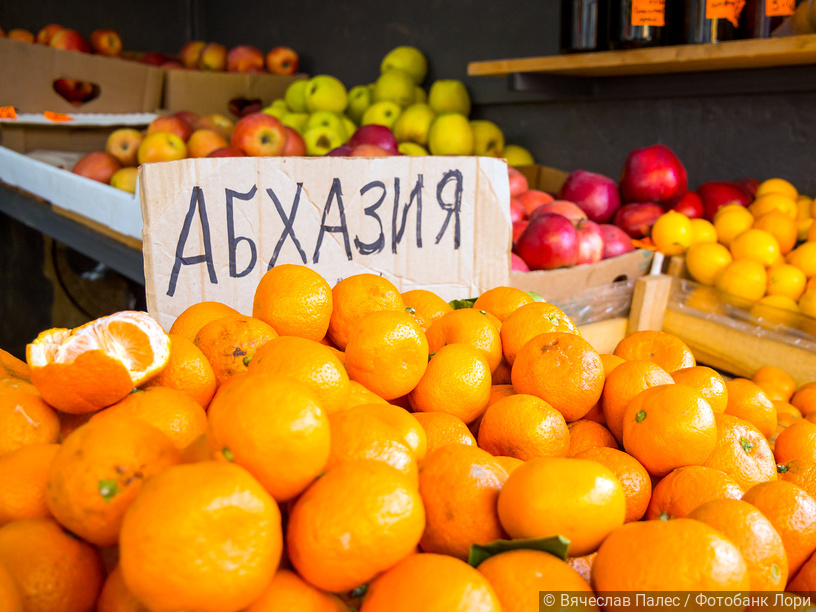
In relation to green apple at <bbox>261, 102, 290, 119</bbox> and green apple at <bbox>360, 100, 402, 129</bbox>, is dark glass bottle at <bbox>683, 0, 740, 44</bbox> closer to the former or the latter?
green apple at <bbox>360, 100, 402, 129</bbox>

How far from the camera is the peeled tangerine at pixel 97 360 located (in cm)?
62

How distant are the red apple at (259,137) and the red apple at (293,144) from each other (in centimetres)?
3

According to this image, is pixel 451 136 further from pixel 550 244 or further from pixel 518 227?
pixel 550 244

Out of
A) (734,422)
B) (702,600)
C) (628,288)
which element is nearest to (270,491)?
(702,600)

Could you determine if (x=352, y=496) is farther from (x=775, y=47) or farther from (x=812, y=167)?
(x=812, y=167)

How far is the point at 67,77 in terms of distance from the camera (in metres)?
2.70

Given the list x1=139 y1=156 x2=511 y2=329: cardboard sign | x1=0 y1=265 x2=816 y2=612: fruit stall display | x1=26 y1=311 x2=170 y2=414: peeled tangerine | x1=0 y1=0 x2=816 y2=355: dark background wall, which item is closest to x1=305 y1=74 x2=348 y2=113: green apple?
x1=0 y1=0 x2=816 y2=355: dark background wall

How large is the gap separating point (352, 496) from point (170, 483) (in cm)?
14

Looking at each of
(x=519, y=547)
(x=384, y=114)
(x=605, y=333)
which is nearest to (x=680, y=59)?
(x=605, y=333)

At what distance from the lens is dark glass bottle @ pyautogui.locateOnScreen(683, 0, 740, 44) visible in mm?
1810

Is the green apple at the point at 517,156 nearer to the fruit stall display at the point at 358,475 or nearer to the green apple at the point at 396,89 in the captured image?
the green apple at the point at 396,89

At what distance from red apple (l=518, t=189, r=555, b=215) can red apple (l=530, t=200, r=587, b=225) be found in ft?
0.34

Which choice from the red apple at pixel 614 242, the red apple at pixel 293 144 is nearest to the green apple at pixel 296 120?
the red apple at pixel 293 144

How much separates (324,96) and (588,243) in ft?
5.13
